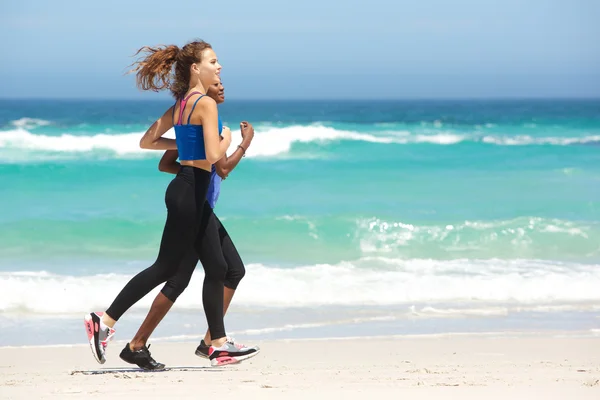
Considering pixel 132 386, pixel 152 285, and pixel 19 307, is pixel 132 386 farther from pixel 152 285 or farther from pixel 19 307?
pixel 19 307

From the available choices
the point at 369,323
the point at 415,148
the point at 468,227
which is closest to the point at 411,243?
the point at 468,227

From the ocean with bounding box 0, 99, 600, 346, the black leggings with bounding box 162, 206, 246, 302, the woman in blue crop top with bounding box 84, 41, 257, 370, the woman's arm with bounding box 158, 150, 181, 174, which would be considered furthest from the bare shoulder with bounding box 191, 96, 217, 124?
the ocean with bounding box 0, 99, 600, 346

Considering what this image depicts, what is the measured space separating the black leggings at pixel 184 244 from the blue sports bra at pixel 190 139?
0.07 metres

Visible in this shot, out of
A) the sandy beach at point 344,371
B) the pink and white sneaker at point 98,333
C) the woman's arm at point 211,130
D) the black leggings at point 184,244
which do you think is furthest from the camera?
the pink and white sneaker at point 98,333

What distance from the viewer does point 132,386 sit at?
4141 millimetres

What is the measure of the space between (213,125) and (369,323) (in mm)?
2861

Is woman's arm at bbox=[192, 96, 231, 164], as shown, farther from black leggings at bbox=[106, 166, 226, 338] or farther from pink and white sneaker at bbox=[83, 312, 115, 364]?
pink and white sneaker at bbox=[83, 312, 115, 364]

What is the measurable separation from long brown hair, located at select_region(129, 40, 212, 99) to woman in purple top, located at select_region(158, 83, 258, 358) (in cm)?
16

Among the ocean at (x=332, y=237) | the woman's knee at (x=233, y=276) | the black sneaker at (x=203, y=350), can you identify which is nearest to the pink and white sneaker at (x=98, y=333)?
the black sneaker at (x=203, y=350)

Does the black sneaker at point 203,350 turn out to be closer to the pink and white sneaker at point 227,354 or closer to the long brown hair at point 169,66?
the pink and white sneaker at point 227,354

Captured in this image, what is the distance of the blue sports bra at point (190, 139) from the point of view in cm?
430

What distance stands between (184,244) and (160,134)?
0.57m

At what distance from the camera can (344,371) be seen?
4.71 metres

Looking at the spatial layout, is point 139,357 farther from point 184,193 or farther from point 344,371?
point 344,371
